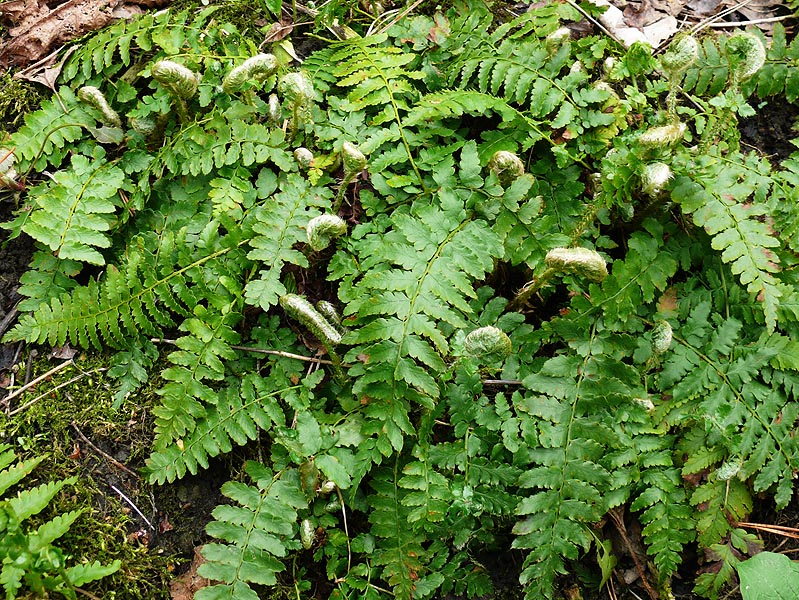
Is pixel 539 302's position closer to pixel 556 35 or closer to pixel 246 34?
pixel 556 35

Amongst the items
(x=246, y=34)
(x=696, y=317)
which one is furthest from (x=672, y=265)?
(x=246, y=34)

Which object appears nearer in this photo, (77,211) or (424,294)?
(424,294)

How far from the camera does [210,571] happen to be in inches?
108

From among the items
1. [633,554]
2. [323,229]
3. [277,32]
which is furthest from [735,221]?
[277,32]

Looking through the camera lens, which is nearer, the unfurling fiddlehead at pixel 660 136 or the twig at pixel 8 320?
the unfurling fiddlehead at pixel 660 136

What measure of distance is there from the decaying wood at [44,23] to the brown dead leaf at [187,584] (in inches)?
131

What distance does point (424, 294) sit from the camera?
2990 millimetres

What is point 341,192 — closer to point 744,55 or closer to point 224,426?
point 224,426

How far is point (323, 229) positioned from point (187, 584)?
71.6 inches

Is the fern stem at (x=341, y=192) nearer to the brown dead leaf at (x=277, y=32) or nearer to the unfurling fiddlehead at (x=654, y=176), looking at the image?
the brown dead leaf at (x=277, y=32)

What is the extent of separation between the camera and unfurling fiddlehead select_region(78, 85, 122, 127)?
12.0 ft

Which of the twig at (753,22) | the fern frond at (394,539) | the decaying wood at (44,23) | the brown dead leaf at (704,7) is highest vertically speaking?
the decaying wood at (44,23)

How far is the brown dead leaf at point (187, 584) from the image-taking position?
116 inches

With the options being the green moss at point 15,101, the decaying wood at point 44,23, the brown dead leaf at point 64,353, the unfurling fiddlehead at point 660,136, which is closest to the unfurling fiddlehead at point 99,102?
the green moss at point 15,101
